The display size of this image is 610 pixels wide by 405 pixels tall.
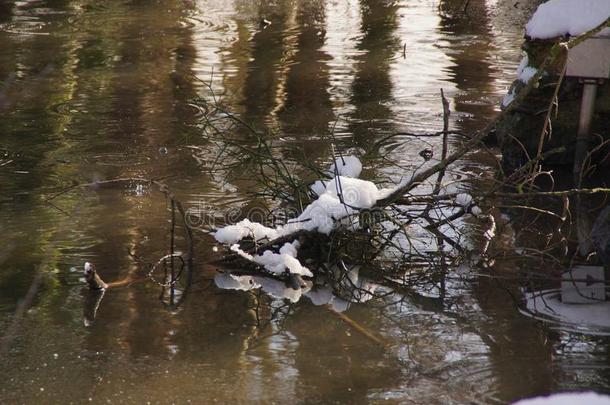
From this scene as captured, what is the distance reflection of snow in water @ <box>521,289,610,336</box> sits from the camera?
5344 mm

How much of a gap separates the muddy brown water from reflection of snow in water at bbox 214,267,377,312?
9cm

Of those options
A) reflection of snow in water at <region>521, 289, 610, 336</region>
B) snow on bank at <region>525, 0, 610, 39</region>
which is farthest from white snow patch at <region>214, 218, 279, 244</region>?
snow on bank at <region>525, 0, 610, 39</region>

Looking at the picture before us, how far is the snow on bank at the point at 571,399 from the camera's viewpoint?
4484 millimetres

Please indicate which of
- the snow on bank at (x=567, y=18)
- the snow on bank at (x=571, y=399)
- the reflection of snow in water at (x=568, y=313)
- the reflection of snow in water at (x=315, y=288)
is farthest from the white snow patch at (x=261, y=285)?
the snow on bank at (x=567, y=18)

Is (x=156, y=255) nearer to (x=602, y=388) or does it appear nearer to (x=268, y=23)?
(x=602, y=388)

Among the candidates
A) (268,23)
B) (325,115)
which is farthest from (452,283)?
(268,23)

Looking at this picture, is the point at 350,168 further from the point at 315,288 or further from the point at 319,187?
the point at 315,288

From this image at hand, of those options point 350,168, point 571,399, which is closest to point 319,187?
point 350,168

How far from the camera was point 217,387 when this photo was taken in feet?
15.6

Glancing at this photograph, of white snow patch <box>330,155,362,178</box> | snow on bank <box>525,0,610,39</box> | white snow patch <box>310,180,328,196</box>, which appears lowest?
white snow patch <box>310,180,328,196</box>

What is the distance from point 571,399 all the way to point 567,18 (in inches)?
156

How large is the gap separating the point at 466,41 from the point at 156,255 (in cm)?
848

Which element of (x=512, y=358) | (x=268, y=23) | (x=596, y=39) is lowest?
(x=268, y=23)

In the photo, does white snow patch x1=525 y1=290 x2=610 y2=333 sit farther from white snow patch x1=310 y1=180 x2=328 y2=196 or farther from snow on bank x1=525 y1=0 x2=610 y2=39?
snow on bank x1=525 y1=0 x2=610 y2=39
